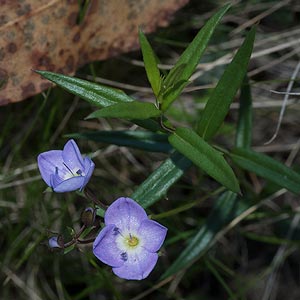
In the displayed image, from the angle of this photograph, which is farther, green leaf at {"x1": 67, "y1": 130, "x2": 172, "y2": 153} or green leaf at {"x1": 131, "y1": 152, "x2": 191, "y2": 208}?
green leaf at {"x1": 67, "y1": 130, "x2": 172, "y2": 153}

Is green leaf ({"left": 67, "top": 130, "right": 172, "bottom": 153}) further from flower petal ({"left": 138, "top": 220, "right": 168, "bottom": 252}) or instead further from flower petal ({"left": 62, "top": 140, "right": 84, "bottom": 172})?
flower petal ({"left": 138, "top": 220, "right": 168, "bottom": 252})

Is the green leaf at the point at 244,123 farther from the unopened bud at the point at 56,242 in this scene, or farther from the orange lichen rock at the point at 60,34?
the unopened bud at the point at 56,242

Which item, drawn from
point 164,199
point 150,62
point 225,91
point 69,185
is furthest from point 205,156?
point 164,199

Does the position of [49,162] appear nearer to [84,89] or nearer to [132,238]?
[84,89]

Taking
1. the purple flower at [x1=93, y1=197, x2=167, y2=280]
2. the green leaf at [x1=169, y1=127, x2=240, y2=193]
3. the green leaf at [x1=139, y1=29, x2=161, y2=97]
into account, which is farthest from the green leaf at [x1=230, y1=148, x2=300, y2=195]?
the purple flower at [x1=93, y1=197, x2=167, y2=280]

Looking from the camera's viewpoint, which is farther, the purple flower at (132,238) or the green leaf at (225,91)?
the green leaf at (225,91)

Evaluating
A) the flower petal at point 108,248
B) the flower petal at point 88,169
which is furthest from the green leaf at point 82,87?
the flower petal at point 108,248
